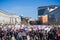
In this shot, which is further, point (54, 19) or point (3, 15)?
point (3, 15)

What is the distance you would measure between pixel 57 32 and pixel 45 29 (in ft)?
6.24

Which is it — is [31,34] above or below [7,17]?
below

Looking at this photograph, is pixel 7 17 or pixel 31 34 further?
pixel 7 17

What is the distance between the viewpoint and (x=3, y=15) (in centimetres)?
4506

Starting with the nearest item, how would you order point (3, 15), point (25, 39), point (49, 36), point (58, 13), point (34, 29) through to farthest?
point (25, 39)
point (49, 36)
point (34, 29)
point (58, 13)
point (3, 15)

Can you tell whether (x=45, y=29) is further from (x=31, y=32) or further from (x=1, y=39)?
(x=1, y=39)

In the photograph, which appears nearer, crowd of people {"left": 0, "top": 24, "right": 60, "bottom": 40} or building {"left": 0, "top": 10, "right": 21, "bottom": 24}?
crowd of people {"left": 0, "top": 24, "right": 60, "bottom": 40}

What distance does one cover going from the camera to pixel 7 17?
46031 millimetres

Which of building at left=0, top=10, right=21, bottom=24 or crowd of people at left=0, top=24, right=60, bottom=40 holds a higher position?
building at left=0, top=10, right=21, bottom=24

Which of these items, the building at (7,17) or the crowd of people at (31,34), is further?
the building at (7,17)

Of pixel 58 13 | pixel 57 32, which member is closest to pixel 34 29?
pixel 57 32

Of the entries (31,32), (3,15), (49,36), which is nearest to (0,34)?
(31,32)

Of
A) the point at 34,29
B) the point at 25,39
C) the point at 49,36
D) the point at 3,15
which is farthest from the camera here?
the point at 3,15

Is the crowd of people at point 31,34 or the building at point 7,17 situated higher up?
the building at point 7,17
